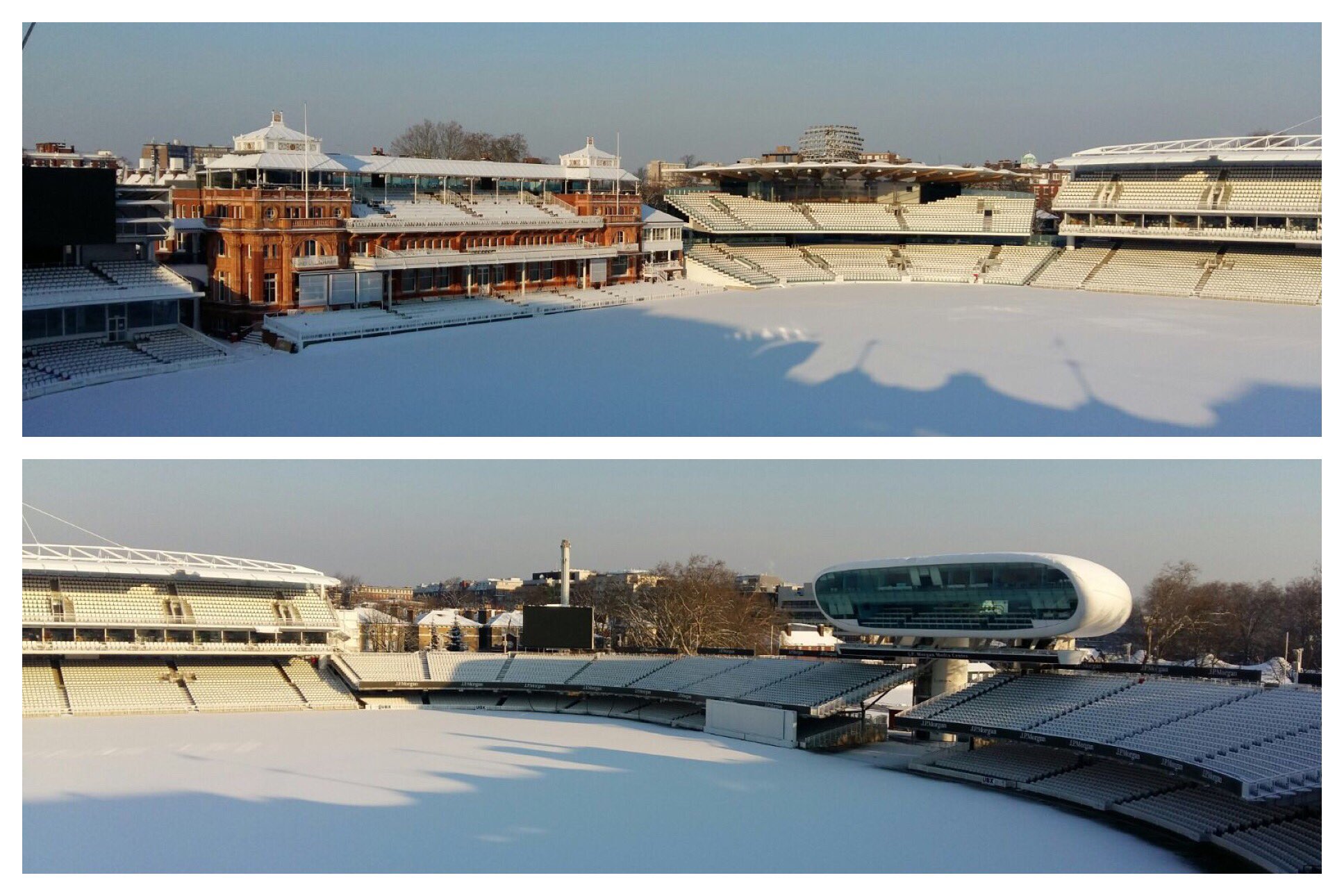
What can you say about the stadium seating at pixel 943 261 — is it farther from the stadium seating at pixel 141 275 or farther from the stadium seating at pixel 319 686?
the stadium seating at pixel 141 275

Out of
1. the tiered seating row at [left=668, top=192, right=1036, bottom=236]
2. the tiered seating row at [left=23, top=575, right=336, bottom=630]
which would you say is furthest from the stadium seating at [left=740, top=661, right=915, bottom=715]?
the tiered seating row at [left=668, top=192, right=1036, bottom=236]

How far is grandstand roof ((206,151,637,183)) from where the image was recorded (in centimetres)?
3538

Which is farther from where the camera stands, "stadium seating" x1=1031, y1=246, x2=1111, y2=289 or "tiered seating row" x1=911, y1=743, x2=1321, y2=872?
"stadium seating" x1=1031, y1=246, x2=1111, y2=289

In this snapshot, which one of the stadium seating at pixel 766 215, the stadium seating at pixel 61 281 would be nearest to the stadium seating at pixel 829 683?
the stadium seating at pixel 61 281

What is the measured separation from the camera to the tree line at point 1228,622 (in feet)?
175

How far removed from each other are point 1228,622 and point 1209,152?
827 inches

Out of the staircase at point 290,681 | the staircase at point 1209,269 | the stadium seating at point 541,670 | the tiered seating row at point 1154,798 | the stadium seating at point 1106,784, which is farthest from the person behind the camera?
the staircase at point 1209,269

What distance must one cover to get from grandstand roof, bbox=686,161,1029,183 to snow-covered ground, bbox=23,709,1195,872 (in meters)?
35.3

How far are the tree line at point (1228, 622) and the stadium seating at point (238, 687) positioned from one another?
3524 centimetres

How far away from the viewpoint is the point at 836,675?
30.7 m

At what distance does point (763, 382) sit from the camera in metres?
28.2

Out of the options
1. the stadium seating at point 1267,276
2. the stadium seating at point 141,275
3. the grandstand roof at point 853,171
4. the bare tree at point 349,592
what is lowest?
the bare tree at point 349,592

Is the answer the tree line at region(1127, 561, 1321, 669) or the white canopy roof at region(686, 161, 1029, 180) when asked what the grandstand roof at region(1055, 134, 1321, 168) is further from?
the tree line at region(1127, 561, 1321, 669)

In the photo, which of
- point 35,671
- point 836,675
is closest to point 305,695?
point 35,671
